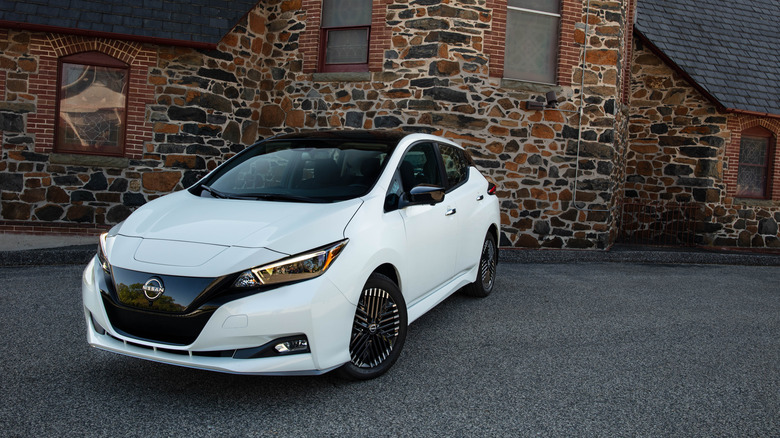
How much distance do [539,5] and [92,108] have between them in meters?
8.06

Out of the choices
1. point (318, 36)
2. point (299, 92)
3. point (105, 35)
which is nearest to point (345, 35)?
point (318, 36)

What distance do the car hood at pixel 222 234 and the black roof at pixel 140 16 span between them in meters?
7.16

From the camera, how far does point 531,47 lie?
461 inches

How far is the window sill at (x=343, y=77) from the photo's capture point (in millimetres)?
11508

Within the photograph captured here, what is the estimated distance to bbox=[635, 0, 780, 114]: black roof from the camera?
1437 cm

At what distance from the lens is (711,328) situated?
240 inches

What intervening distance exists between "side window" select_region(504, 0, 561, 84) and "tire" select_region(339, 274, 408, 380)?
324 inches

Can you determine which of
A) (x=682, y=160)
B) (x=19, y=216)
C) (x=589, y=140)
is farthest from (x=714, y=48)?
(x=19, y=216)

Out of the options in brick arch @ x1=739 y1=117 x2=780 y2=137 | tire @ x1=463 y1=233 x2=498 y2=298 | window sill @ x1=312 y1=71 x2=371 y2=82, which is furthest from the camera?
brick arch @ x1=739 y1=117 x2=780 y2=137

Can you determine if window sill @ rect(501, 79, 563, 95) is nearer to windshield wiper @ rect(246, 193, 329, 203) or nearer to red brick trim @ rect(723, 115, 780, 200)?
red brick trim @ rect(723, 115, 780, 200)

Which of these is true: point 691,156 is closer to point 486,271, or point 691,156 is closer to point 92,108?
point 486,271

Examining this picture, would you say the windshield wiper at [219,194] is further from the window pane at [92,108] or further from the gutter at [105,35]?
the window pane at [92,108]

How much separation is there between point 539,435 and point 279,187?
251 cm

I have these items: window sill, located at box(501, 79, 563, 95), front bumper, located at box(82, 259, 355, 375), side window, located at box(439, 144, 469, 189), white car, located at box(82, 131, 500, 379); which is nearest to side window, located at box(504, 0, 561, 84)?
window sill, located at box(501, 79, 563, 95)
